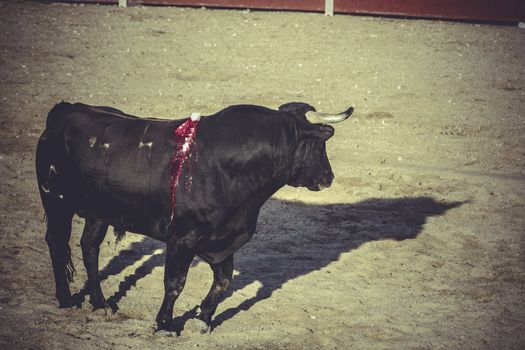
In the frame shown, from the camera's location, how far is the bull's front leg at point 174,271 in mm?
6195

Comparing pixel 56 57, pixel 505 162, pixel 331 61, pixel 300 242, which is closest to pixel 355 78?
pixel 331 61

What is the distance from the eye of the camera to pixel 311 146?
6.48 m

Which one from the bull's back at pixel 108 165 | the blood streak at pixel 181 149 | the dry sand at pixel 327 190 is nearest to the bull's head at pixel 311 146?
the blood streak at pixel 181 149

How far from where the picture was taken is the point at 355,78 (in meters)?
14.8

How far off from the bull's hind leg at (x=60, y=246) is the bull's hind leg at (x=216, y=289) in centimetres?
121

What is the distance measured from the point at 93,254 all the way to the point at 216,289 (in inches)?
43.6

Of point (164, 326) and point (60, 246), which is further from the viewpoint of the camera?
point (60, 246)

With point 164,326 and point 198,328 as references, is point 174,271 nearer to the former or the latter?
point 164,326

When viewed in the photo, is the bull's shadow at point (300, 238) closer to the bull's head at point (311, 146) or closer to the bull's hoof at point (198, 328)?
the bull's hoof at point (198, 328)

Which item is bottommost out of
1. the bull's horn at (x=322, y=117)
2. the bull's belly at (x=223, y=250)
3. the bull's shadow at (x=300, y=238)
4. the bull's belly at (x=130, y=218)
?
the bull's shadow at (x=300, y=238)

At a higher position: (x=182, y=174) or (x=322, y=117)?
(x=322, y=117)

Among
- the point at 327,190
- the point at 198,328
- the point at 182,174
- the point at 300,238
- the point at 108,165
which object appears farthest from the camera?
the point at 327,190

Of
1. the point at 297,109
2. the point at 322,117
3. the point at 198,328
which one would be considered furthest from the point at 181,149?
the point at 198,328

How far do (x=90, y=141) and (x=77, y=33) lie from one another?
36.6 feet
